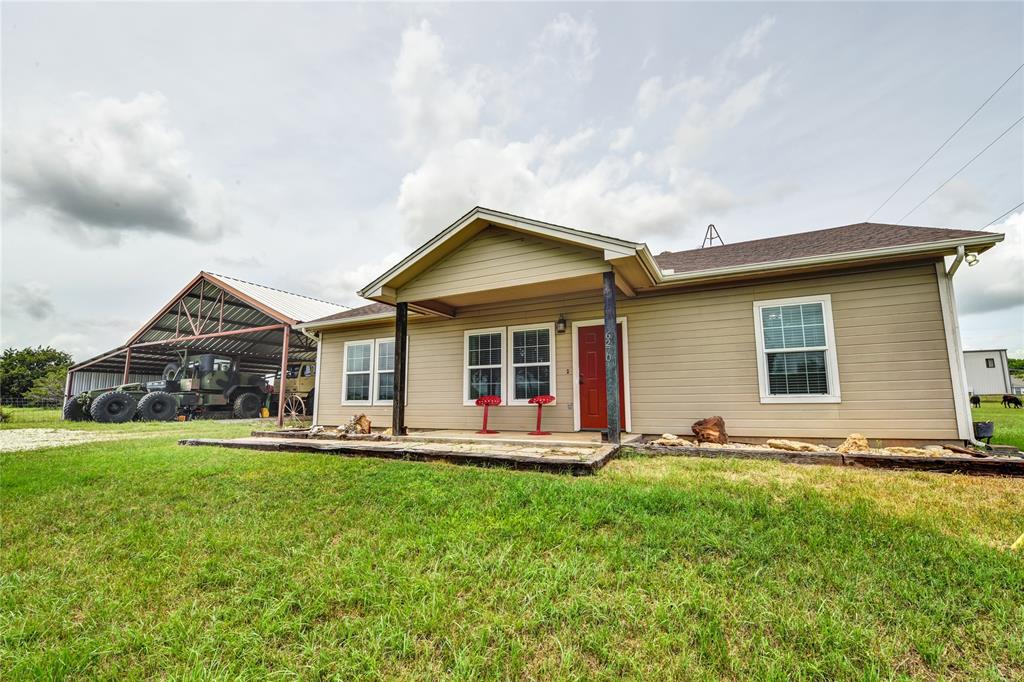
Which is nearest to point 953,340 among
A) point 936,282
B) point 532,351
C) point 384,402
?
point 936,282

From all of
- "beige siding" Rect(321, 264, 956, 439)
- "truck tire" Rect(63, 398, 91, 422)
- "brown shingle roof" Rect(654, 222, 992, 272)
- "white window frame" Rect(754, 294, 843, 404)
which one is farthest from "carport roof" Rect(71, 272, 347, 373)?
"white window frame" Rect(754, 294, 843, 404)

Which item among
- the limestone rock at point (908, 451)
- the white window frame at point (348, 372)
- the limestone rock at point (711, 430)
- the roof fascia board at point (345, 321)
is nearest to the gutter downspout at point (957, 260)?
the limestone rock at point (908, 451)

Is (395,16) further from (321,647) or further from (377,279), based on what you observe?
(321,647)

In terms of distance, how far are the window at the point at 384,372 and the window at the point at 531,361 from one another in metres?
3.17

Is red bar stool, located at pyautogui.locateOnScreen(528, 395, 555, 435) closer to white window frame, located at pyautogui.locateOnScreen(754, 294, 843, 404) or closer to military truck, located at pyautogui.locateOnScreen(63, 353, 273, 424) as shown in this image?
white window frame, located at pyautogui.locateOnScreen(754, 294, 843, 404)

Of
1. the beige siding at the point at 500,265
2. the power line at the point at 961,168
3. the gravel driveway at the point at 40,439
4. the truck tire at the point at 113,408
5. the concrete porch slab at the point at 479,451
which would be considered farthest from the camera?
the truck tire at the point at 113,408

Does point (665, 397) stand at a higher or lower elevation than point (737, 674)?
higher

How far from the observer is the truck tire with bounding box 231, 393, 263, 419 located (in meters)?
16.2

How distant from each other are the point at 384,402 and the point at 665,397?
6.18 m

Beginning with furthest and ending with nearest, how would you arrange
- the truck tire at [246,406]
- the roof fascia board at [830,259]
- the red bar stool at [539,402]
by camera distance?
the truck tire at [246,406], the red bar stool at [539,402], the roof fascia board at [830,259]

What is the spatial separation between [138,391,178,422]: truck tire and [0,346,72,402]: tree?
72.0 feet

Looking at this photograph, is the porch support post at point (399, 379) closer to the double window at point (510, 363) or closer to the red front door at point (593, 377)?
the double window at point (510, 363)

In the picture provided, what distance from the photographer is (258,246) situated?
1283 cm

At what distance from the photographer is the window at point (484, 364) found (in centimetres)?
847
